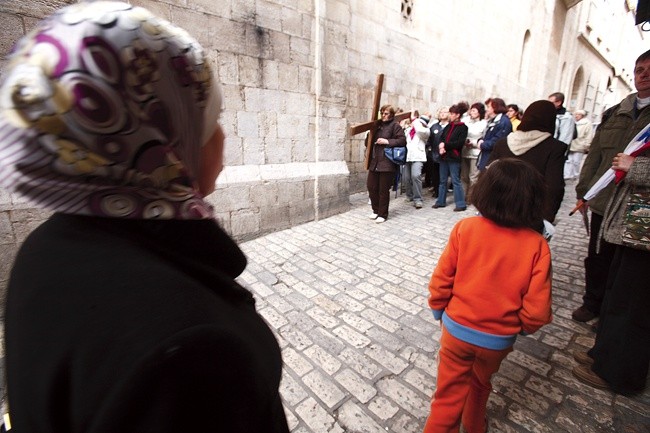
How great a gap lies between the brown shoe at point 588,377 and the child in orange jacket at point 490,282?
1.08 meters

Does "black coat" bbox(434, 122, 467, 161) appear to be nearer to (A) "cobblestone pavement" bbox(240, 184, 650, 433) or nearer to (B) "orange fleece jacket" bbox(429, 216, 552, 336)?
(A) "cobblestone pavement" bbox(240, 184, 650, 433)

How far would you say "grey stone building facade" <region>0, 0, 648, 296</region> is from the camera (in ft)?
12.9

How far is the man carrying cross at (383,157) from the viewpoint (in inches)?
210

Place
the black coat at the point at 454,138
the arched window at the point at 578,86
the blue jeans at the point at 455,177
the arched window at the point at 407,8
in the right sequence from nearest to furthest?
the black coat at the point at 454,138, the blue jeans at the point at 455,177, the arched window at the point at 407,8, the arched window at the point at 578,86

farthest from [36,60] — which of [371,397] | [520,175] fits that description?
[371,397]

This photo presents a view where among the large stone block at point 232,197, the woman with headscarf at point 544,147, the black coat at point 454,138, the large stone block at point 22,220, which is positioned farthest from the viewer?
the black coat at point 454,138

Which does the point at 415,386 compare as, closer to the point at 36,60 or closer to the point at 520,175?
the point at 520,175

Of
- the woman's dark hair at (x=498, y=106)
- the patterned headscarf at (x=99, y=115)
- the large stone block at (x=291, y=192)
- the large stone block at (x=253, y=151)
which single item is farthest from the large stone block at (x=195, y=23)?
the woman's dark hair at (x=498, y=106)

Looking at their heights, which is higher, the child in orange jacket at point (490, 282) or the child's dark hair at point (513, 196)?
the child's dark hair at point (513, 196)

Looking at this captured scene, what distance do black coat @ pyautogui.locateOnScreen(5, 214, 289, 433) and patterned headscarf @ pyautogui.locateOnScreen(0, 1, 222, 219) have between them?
0.19ft

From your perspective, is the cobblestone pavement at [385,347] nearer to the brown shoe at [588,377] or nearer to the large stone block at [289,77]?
the brown shoe at [588,377]

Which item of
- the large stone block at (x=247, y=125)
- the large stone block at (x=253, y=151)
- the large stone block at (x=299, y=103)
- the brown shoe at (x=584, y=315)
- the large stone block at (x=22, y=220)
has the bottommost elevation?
the brown shoe at (x=584, y=315)

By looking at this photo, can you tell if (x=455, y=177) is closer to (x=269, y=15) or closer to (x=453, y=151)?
(x=453, y=151)

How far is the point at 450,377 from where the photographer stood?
5.41 feet
